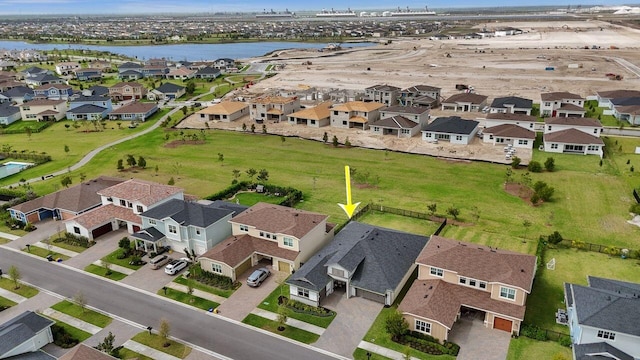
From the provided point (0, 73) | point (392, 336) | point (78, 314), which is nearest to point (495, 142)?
point (392, 336)

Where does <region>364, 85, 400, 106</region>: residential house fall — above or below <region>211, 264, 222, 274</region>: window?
above

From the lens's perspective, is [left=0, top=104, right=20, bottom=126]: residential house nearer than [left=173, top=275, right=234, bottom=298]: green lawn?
No

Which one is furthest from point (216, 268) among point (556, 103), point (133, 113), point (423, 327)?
point (556, 103)

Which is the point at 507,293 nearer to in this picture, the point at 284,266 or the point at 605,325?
the point at 605,325

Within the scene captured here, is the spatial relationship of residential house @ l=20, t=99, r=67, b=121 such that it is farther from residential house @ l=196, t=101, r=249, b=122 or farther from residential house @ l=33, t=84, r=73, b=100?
residential house @ l=196, t=101, r=249, b=122

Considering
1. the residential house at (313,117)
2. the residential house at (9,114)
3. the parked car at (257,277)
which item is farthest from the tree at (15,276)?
the residential house at (9,114)

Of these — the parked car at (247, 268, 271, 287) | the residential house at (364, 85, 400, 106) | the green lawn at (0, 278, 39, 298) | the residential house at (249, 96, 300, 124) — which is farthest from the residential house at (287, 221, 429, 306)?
the residential house at (364, 85, 400, 106)

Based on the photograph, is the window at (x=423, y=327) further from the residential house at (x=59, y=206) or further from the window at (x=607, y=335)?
the residential house at (x=59, y=206)
